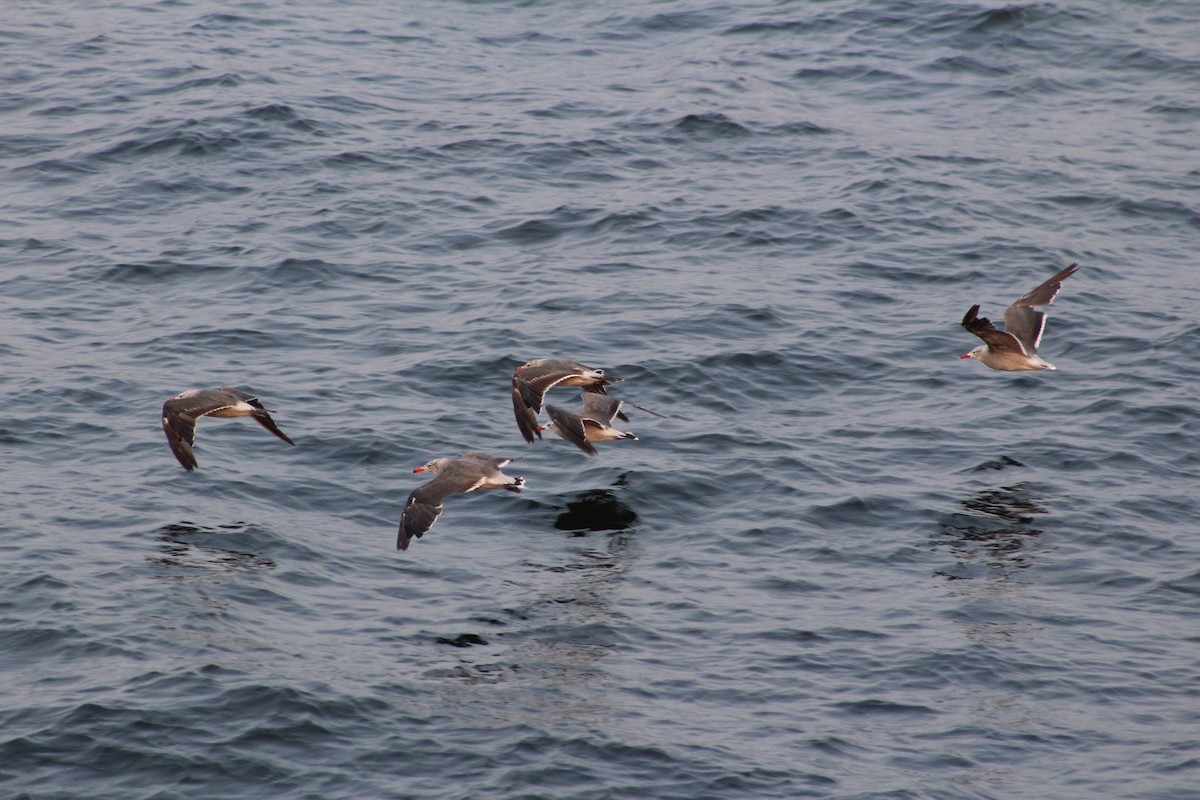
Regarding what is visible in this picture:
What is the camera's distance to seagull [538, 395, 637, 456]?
16125 mm

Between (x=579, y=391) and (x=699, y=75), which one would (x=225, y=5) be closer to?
(x=699, y=75)

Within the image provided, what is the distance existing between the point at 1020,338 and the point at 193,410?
9.80m

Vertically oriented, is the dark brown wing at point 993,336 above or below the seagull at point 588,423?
above

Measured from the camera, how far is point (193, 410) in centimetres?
1570

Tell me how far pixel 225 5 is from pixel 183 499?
20397 mm

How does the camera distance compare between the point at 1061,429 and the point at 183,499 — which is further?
the point at 1061,429

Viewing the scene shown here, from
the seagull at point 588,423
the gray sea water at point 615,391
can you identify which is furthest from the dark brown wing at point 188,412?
the seagull at point 588,423

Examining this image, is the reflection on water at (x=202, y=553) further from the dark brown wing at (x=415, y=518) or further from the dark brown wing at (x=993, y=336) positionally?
the dark brown wing at (x=993, y=336)

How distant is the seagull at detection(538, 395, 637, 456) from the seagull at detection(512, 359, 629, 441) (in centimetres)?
21

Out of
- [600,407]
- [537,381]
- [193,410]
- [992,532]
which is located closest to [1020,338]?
[992,532]

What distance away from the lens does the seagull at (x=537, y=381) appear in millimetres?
15812

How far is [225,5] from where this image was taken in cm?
3294

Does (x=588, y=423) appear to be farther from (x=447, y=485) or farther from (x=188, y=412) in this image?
(x=188, y=412)

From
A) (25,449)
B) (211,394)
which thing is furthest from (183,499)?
(25,449)
